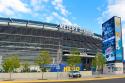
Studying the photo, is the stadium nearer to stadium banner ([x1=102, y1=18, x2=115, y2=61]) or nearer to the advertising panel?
stadium banner ([x1=102, y1=18, x2=115, y2=61])

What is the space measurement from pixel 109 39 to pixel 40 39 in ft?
148

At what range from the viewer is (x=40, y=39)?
134500 millimetres

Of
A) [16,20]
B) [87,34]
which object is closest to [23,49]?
[16,20]

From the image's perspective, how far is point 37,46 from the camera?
130m


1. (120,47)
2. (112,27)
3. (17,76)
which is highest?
(112,27)

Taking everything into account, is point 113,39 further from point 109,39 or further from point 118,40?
point 109,39

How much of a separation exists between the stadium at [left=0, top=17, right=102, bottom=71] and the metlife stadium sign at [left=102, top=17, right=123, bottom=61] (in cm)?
2772

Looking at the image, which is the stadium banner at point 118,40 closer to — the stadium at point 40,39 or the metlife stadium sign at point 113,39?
the metlife stadium sign at point 113,39

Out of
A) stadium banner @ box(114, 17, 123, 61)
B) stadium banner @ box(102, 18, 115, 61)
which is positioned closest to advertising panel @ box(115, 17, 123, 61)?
stadium banner @ box(114, 17, 123, 61)

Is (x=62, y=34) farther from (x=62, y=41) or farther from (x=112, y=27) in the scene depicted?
(x=112, y=27)

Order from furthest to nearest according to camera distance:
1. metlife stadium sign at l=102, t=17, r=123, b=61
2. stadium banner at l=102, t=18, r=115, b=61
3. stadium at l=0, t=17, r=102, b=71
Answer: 1. stadium at l=0, t=17, r=102, b=71
2. stadium banner at l=102, t=18, r=115, b=61
3. metlife stadium sign at l=102, t=17, r=123, b=61

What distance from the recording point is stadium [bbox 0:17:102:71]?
12450 cm

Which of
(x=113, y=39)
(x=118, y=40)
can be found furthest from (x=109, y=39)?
(x=118, y=40)

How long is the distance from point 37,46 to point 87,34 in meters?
34.1
